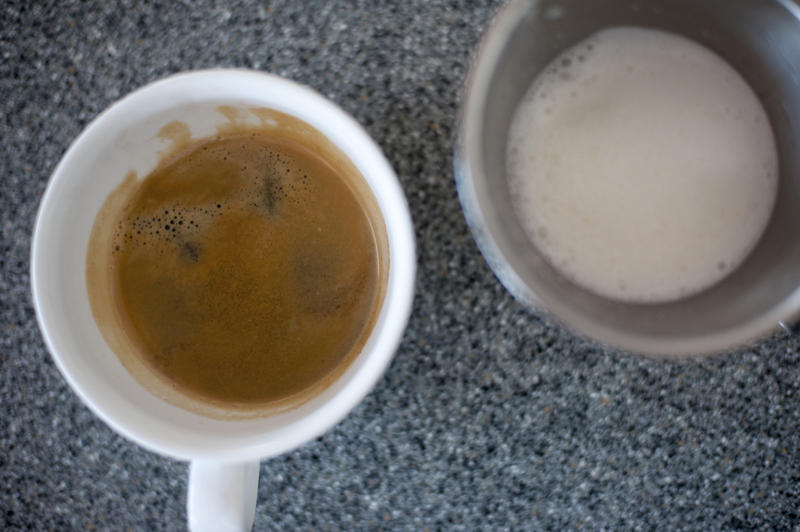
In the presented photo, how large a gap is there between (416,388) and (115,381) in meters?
0.25

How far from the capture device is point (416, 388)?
0.62 meters

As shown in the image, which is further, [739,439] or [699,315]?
[739,439]

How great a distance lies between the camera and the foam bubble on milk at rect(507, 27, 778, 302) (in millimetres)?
536

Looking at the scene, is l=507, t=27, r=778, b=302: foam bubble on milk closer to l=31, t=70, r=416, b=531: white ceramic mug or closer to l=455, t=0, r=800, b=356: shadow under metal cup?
l=455, t=0, r=800, b=356: shadow under metal cup

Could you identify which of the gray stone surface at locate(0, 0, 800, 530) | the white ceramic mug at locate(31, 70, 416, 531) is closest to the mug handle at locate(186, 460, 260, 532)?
the white ceramic mug at locate(31, 70, 416, 531)

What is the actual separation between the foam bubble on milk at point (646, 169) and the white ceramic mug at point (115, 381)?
0.14m

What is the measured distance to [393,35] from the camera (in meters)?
0.62

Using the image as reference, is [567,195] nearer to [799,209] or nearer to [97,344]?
[799,209]

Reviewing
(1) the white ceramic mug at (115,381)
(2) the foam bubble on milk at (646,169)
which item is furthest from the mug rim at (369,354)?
(2) the foam bubble on milk at (646,169)

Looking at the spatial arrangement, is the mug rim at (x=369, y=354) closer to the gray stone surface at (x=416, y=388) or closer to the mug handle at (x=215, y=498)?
the mug handle at (x=215, y=498)

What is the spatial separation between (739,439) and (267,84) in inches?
20.0

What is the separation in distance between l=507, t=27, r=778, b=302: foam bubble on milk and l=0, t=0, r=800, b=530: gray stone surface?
87mm

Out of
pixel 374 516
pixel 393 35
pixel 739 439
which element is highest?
pixel 393 35

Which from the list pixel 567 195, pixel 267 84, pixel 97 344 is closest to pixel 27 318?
pixel 97 344
